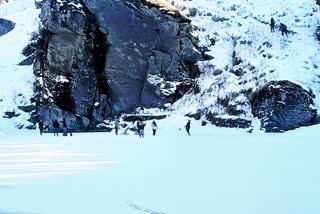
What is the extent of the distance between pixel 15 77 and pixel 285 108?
78.3 feet

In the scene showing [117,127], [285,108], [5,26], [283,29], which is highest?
[5,26]

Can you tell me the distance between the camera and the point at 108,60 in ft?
107

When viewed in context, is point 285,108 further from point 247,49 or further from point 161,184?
point 161,184

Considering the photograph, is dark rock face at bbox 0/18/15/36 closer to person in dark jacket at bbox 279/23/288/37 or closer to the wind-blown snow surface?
person in dark jacket at bbox 279/23/288/37

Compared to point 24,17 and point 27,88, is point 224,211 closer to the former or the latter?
point 27,88

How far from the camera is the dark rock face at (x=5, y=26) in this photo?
46219mm

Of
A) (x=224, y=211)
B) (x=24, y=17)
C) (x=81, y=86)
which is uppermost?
(x=24, y=17)

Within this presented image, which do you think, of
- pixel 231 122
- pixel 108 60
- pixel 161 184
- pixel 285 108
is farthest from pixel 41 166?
pixel 108 60

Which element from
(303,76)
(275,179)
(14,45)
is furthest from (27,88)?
(275,179)

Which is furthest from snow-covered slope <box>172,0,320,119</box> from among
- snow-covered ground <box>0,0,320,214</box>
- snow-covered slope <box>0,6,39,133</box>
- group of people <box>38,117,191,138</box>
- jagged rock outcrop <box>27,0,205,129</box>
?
snow-covered ground <box>0,0,320,214</box>

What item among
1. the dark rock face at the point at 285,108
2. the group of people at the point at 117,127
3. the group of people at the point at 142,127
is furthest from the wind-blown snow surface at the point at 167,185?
the dark rock face at the point at 285,108

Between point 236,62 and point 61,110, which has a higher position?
point 236,62

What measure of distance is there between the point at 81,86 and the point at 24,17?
22.9 m

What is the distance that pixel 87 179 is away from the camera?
28.6 ft
